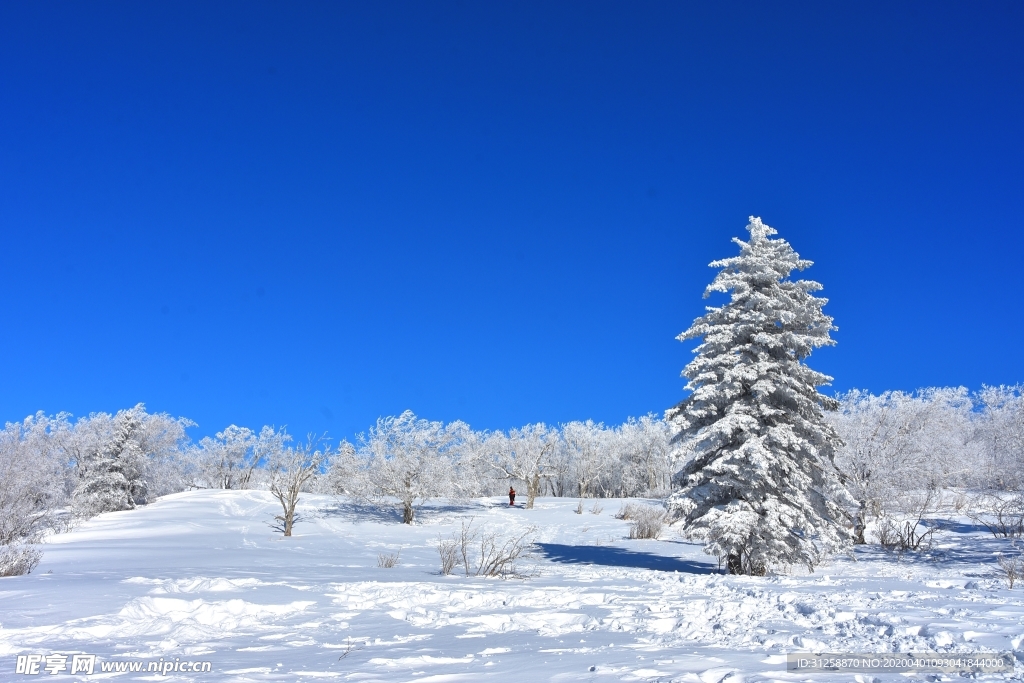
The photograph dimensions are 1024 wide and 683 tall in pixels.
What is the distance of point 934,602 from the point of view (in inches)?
297

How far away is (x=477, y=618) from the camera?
7.78 m

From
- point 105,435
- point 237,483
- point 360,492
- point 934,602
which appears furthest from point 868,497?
point 237,483

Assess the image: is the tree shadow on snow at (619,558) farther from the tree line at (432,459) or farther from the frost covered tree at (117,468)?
the frost covered tree at (117,468)

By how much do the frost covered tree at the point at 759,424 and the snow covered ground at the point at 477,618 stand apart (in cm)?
151

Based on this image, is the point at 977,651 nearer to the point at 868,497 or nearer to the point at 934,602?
the point at 934,602

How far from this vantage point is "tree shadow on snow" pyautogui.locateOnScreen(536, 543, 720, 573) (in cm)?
1642

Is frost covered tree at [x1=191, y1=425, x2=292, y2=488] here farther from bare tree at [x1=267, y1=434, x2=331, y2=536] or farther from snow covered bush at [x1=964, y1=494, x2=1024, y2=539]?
snow covered bush at [x1=964, y1=494, x2=1024, y2=539]

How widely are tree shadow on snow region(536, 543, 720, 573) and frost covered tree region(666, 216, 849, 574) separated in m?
1.89

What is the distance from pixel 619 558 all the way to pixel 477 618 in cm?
1170

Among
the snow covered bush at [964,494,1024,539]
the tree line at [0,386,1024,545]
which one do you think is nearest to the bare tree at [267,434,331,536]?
the tree line at [0,386,1024,545]

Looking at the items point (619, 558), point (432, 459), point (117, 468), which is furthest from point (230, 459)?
point (619, 558)

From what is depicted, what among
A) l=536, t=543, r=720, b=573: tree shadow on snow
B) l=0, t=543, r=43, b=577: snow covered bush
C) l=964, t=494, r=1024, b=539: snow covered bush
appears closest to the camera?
l=0, t=543, r=43, b=577: snow covered bush

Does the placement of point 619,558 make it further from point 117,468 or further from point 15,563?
point 117,468

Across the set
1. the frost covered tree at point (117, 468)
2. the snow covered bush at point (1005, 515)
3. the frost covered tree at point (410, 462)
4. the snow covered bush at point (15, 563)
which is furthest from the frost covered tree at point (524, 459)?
the snow covered bush at point (15, 563)
